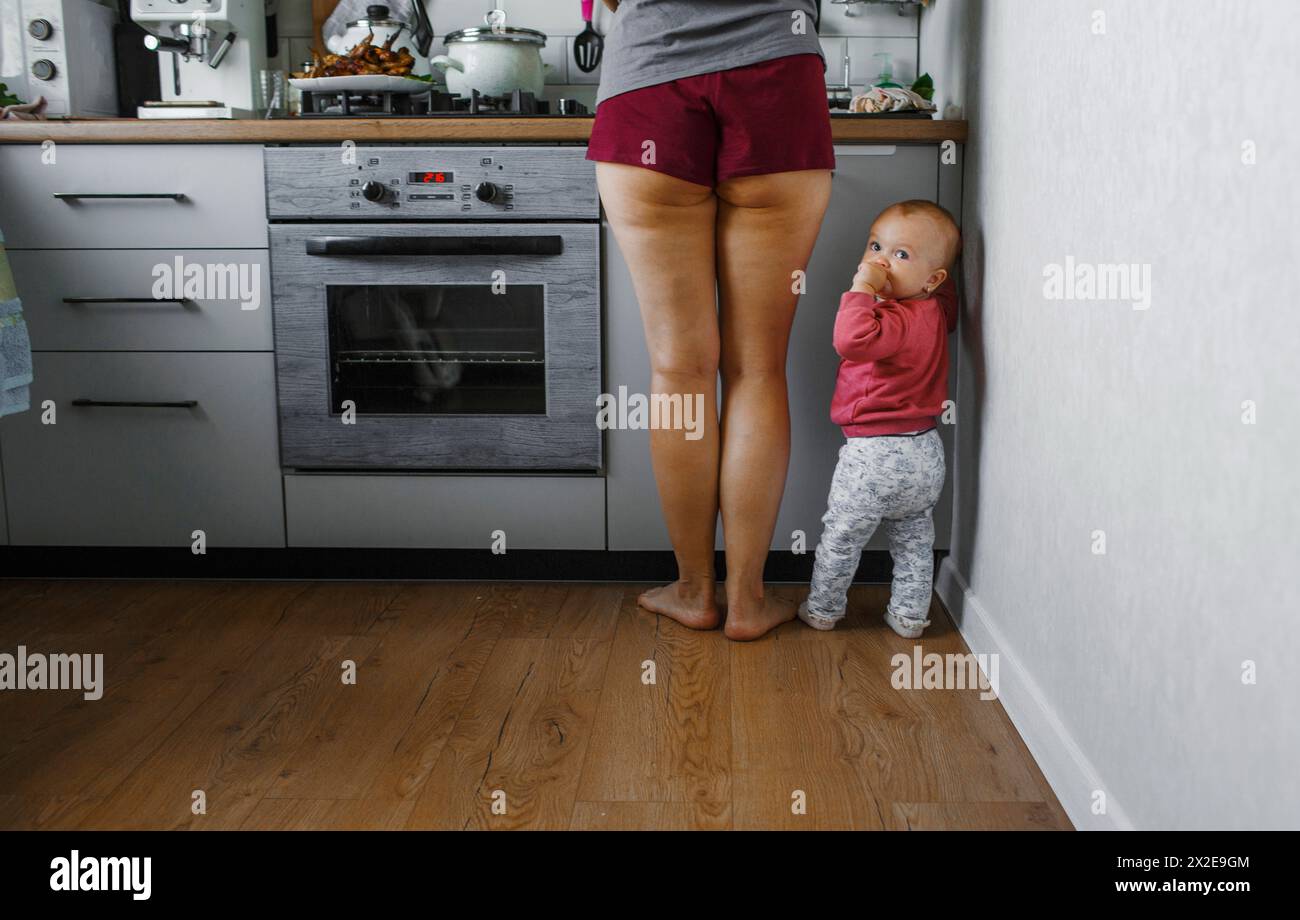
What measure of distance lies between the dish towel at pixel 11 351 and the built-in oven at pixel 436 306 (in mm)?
445

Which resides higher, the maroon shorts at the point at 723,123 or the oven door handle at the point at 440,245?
the maroon shorts at the point at 723,123

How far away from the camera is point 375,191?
2.20m

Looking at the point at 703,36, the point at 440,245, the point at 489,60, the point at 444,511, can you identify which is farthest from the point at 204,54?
the point at 703,36

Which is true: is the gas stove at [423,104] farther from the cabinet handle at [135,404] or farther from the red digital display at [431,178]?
the cabinet handle at [135,404]

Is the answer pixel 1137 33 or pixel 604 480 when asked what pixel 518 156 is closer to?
pixel 604 480

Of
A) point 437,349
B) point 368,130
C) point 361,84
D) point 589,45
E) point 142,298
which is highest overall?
point 589,45

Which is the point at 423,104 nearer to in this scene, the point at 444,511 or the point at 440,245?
the point at 440,245

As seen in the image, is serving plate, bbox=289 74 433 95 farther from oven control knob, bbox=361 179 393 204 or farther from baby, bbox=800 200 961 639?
baby, bbox=800 200 961 639

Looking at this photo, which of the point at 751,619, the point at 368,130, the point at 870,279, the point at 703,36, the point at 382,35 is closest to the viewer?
the point at 703,36

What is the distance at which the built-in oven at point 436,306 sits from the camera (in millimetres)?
2211

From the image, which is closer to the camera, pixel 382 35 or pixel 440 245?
pixel 440 245

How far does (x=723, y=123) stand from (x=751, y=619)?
2.69ft

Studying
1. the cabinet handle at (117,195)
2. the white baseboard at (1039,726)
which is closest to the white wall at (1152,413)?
the white baseboard at (1039,726)

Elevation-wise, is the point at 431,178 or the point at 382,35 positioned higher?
the point at 382,35
